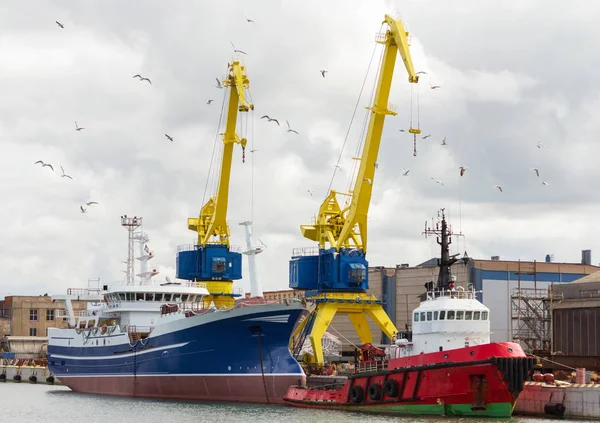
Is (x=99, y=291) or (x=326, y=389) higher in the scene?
(x=99, y=291)

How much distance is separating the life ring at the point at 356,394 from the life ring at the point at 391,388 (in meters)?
1.75

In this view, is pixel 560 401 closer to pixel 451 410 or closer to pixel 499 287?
pixel 451 410

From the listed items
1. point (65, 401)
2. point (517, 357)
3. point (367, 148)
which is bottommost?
point (65, 401)

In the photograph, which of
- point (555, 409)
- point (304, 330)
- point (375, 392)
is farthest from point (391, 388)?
point (304, 330)

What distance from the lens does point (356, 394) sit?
45.4 m

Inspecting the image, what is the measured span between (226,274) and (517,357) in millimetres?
35705

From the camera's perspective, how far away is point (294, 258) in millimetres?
65625

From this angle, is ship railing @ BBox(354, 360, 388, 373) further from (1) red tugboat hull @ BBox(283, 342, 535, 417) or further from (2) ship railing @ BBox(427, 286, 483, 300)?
(2) ship railing @ BBox(427, 286, 483, 300)

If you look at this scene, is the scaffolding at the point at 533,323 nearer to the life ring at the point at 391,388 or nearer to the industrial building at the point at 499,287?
the industrial building at the point at 499,287

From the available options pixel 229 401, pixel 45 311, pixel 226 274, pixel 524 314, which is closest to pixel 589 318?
pixel 524 314

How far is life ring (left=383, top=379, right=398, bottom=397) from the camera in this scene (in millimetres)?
43125

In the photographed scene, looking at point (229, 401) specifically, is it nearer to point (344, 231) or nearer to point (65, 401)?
point (65, 401)

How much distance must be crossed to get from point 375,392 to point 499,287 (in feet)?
107

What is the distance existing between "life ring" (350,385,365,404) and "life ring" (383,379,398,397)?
175 centimetres
